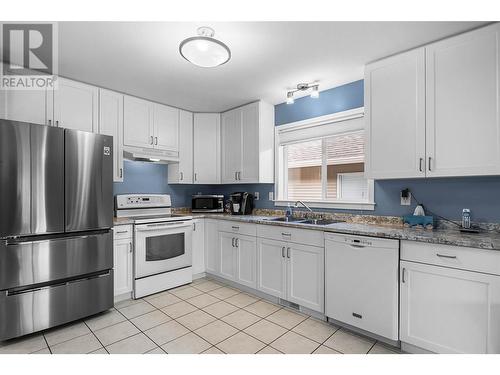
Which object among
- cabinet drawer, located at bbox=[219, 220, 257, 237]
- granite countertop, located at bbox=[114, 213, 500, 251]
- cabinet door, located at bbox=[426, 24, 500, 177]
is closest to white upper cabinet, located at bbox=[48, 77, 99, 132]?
cabinet drawer, located at bbox=[219, 220, 257, 237]

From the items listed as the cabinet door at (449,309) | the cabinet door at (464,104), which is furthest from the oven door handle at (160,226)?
the cabinet door at (464,104)

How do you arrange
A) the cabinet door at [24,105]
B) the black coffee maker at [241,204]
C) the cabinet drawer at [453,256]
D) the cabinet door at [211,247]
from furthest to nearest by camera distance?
the black coffee maker at [241,204] < the cabinet door at [211,247] < the cabinet door at [24,105] < the cabinet drawer at [453,256]

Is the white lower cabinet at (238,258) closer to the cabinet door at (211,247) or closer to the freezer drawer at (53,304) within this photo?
the cabinet door at (211,247)

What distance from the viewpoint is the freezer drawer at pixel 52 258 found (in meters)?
2.07

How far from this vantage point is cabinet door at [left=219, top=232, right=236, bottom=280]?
3.32 metres

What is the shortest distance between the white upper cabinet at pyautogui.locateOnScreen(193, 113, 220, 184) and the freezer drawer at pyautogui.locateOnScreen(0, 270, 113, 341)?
1914 millimetres

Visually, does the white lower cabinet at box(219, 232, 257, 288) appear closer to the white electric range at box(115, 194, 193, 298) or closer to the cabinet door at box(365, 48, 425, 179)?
the white electric range at box(115, 194, 193, 298)

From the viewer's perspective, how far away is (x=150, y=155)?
137 inches

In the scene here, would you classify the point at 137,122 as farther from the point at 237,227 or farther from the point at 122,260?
the point at 237,227

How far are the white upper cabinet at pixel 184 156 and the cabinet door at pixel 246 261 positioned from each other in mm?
1331

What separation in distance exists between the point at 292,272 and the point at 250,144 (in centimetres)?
182

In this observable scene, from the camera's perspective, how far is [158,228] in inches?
123

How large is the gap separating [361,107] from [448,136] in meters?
1.00
